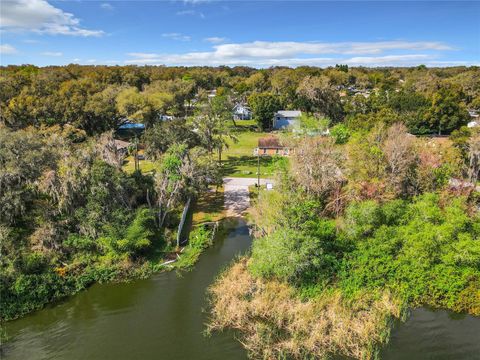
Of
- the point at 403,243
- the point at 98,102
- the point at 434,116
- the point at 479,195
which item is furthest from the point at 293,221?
the point at 434,116

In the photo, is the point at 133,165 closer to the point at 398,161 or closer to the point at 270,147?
the point at 270,147

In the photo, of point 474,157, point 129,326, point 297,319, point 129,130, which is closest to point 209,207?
point 129,326

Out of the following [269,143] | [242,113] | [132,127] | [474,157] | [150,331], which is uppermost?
[242,113]

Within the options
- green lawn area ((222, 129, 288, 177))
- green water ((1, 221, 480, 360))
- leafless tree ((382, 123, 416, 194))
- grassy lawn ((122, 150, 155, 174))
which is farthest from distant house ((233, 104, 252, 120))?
green water ((1, 221, 480, 360))

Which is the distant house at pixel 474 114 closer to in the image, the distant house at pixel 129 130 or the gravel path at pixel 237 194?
the gravel path at pixel 237 194

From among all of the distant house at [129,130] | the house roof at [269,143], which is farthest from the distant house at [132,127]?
the house roof at [269,143]

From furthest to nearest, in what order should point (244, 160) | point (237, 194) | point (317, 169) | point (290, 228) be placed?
point (244, 160) < point (237, 194) < point (317, 169) < point (290, 228)

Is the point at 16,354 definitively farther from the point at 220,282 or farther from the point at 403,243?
the point at 403,243
